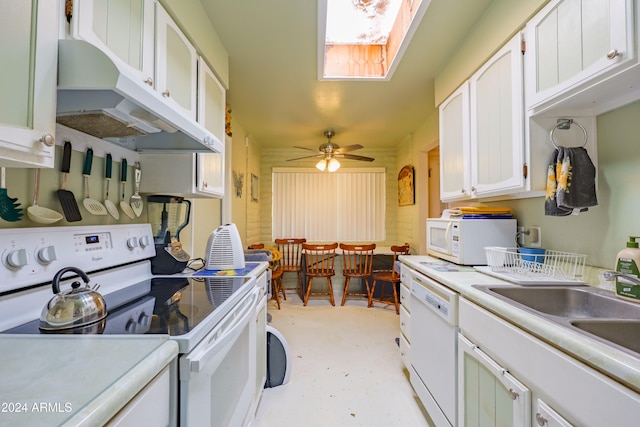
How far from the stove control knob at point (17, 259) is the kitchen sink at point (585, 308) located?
5.46 ft

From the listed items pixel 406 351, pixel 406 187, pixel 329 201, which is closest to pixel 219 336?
pixel 406 351

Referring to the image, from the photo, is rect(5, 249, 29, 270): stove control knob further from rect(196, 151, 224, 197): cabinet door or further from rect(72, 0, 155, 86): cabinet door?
rect(196, 151, 224, 197): cabinet door

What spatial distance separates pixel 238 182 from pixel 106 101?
2605mm

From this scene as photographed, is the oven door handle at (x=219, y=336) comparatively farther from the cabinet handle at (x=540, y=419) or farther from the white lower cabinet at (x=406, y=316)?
the white lower cabinet at (x=406, y=316)

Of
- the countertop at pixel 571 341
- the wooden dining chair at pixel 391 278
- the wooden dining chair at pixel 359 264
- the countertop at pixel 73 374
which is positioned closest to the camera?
the countertop at pixel 73 374

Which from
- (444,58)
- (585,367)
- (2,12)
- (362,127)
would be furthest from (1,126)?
(362,127)

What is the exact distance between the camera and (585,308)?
116 centimetres

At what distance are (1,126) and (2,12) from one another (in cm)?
26

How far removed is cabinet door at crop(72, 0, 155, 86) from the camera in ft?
2.79

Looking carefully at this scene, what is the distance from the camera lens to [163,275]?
1521 millimetres

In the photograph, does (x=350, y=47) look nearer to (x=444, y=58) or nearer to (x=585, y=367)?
(x=444, y=58)

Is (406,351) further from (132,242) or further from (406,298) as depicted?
(132,242)

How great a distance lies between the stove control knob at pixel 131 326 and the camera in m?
0.77

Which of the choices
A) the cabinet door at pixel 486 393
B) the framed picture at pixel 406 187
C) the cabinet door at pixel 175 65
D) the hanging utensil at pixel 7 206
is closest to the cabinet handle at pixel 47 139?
the hanging utensil at pixel 7 206
